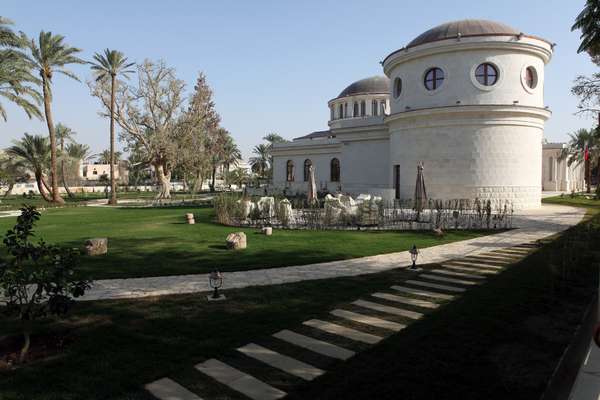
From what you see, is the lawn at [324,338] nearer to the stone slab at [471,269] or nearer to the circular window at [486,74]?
the stone slab at [471,269]

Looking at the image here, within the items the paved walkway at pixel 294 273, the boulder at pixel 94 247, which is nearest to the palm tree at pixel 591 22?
the paved walkway at pixel 294 273

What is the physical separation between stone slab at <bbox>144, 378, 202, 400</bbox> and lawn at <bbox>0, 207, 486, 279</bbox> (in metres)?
5.09

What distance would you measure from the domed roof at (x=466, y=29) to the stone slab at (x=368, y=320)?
2216 centimetres

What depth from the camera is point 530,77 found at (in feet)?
79.7

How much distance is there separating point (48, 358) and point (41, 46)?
36.9 meters

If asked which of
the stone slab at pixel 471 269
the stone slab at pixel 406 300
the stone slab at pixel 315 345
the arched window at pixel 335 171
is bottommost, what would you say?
the stone slab at pixel 315 345

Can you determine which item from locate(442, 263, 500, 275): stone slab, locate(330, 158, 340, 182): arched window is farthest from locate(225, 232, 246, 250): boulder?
locate(330, 158, 340, 182): arched window

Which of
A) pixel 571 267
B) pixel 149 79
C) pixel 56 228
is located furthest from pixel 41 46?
pixel 571 267

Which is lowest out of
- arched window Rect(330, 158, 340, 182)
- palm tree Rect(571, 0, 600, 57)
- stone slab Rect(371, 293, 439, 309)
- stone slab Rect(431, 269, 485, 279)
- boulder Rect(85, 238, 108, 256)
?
stone slab Rect(371, 293, 439, 309)

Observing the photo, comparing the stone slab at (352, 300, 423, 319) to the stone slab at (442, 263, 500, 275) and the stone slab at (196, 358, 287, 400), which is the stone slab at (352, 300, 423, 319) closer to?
the stone slab at (196, 358, 287, 400)

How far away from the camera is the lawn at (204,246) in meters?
9.76

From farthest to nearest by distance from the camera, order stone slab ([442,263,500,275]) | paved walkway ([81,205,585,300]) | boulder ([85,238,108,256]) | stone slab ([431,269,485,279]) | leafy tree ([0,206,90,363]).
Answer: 1. boulder ([85,238,108,256])
2. stone slab ([442,263,500,275])
3. stone slab ([431,269,485,279])
4. paved walkway ([81,205,585,300])
5. leafy tree ([0,206,90,363])

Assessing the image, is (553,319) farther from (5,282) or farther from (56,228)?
(56,228)

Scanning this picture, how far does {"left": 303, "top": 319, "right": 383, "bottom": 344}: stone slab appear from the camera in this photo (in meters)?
5.28
